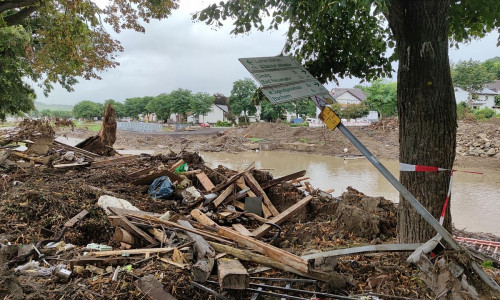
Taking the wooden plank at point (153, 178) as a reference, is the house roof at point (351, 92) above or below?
above

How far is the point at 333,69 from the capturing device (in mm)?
5078

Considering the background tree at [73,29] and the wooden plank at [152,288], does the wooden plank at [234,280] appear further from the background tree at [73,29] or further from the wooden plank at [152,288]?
the background tree at [73,29]

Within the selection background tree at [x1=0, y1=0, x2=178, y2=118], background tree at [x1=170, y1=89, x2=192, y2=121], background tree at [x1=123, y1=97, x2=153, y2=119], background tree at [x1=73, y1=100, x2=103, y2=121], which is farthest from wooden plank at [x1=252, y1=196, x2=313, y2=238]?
background tree at [x1=73, y1=100, x2=103, y2=121]

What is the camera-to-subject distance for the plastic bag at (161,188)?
22.8 feet

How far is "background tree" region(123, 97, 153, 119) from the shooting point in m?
116

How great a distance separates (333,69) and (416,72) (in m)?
1.81

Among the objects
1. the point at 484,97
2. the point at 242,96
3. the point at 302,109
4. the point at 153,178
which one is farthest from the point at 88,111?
the point at 153,178

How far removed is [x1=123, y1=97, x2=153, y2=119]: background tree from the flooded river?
8909cm

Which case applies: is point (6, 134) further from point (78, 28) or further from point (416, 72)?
point (416, 72)

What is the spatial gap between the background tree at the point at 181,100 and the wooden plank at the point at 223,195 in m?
73.4

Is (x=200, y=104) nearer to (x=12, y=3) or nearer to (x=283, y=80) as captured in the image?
(x=12, y=3)

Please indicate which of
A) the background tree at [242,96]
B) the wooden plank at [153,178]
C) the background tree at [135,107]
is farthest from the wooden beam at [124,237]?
the background tree at [135,107]

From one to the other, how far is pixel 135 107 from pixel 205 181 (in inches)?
4591

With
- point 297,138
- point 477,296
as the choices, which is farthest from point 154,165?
point 297,138
